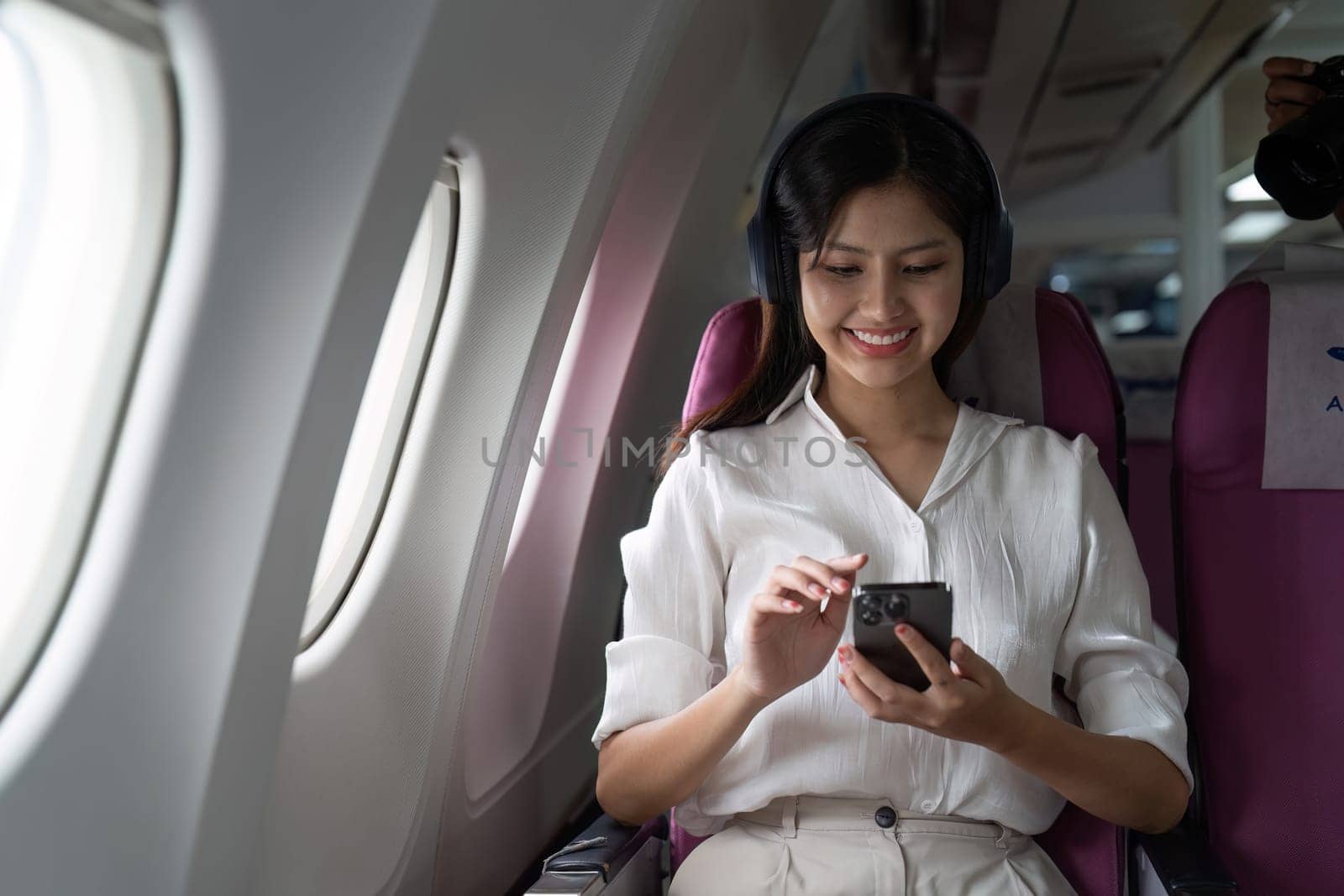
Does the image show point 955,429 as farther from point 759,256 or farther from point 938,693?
point 938,693

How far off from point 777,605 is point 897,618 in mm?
139

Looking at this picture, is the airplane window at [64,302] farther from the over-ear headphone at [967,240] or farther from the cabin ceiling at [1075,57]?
A: the cabin ceiling at [1075,57]

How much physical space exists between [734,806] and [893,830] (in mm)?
224

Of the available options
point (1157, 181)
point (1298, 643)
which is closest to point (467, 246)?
point (1298, 643)

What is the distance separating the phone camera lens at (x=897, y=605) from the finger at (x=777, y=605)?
11 centimetres

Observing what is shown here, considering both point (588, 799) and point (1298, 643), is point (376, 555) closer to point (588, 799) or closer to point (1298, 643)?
point (588, 799)

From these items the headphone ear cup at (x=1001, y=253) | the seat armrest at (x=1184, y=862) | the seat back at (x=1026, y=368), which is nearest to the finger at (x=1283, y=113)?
the seat back at (x=1026, y=368)

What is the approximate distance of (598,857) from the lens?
4.97ft

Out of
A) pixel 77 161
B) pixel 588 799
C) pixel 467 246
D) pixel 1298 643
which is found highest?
pixel 467 246

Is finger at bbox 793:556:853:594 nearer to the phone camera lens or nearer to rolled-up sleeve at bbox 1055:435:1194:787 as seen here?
the phone camera lens

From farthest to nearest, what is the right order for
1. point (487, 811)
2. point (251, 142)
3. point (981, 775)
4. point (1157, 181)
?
point (1157, 181) → point (487, 811) → point (981, 775) → point (251, 142)

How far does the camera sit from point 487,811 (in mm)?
2102

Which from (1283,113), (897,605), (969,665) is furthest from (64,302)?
(1283,113)

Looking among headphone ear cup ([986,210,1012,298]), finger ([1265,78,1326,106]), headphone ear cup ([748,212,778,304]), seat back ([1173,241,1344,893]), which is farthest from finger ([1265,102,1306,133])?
headphone ear cup ([748,212,778,304])
